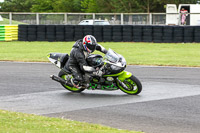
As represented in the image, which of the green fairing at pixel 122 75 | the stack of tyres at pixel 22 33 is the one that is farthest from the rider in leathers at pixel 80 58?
the stack of tyres at pixel 22 33

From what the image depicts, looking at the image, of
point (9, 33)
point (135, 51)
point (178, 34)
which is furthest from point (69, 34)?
point (178, 34)

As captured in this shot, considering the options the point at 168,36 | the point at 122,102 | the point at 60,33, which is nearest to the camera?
the point at 122,102

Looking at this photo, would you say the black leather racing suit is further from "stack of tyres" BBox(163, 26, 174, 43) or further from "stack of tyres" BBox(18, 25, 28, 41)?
"stack of tyres" BBox(18, 25, 28, 41)

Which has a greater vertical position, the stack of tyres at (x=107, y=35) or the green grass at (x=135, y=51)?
the stack of tyres at (x=107, y=35)

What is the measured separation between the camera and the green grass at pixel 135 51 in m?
17.8

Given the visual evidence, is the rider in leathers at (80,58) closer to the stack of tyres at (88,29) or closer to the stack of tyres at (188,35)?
the stack of tyres at (188,35)

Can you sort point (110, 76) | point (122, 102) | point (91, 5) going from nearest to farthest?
point (122, 102), point (110, 76), point (91, 5)

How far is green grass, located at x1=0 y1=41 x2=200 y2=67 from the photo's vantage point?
17.8 m

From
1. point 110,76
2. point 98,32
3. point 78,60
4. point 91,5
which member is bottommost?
point 110,76

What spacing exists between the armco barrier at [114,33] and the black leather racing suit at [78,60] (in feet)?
47.0

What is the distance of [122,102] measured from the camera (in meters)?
9.39

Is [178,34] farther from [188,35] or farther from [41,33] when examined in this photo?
[41,33]

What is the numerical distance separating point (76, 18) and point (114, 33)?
Result: 6.71 metres

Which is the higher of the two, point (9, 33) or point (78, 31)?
point (78, 31)
